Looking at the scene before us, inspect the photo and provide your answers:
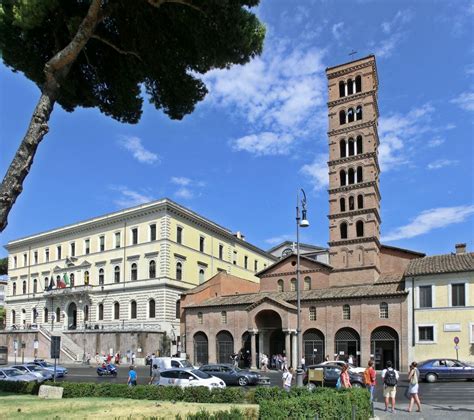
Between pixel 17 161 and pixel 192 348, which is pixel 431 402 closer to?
pixel 17 161

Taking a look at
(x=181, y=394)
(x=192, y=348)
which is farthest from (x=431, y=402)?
(x=192, y=348)

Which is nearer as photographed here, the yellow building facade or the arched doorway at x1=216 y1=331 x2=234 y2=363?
the yellow building facade

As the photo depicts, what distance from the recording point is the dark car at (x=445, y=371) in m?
33.4

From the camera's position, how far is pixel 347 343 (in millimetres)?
45281

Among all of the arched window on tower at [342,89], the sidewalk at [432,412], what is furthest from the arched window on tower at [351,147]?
the sidewalk at [432,412]

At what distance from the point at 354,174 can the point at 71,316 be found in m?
42.0

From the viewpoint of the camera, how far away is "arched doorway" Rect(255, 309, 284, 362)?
161ft

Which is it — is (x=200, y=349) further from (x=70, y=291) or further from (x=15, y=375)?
(x=70, y=291)

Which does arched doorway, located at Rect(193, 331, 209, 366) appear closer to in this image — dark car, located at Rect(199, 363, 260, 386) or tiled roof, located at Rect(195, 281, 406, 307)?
tiled roof, located at Rect(195, 281, 406, 307)

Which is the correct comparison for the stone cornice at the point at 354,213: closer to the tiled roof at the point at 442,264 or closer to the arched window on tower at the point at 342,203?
the arched window on tower at the point at 342,203

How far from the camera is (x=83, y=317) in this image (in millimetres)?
68312

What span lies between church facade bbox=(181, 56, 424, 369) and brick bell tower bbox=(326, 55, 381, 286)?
96 millimetres

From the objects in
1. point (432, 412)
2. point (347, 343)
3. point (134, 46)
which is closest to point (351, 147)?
point (347, 343)

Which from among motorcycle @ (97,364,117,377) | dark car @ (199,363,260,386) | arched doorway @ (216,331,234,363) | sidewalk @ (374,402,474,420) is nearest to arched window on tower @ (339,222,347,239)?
arched doorway @ (216,331,234,363)
